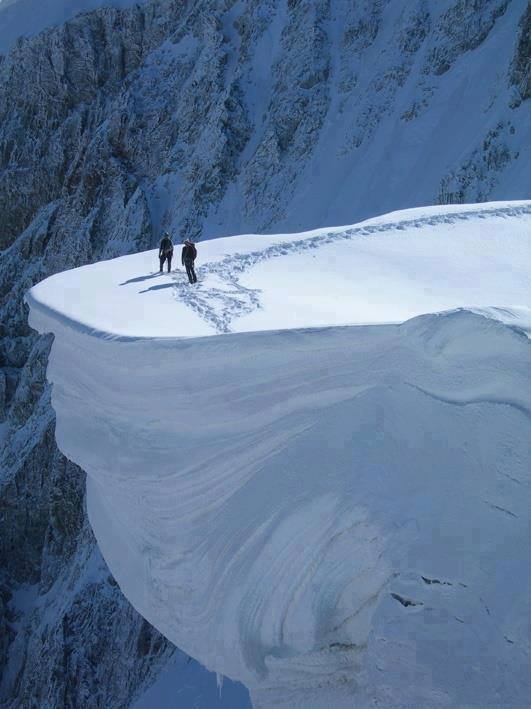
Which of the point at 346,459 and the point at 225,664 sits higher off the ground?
the point at 346,459

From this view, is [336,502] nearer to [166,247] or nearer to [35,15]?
[166,247]

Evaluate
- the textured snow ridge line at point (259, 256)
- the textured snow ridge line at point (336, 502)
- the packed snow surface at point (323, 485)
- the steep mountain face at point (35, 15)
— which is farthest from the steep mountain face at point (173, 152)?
the textured snow ridge line at point (336, 502)

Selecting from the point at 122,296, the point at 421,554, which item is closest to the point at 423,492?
the point at 421,554

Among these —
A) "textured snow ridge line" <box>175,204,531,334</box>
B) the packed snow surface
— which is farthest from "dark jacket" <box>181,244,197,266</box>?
the packed snow surface

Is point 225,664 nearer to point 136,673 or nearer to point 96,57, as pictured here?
point 136,673

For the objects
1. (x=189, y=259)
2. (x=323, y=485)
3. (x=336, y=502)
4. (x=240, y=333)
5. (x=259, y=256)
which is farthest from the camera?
(x=259, y=256)

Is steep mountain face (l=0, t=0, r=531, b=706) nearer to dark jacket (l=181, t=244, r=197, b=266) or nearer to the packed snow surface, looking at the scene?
dark jacket (l=181, t=244, r=197, b=266)

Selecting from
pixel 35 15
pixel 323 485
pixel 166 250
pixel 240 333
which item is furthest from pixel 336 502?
pixel 35 15
